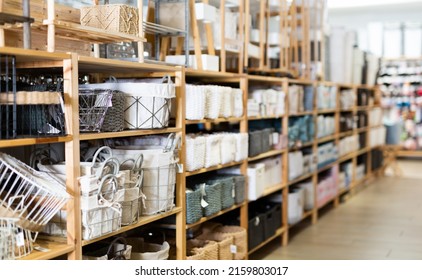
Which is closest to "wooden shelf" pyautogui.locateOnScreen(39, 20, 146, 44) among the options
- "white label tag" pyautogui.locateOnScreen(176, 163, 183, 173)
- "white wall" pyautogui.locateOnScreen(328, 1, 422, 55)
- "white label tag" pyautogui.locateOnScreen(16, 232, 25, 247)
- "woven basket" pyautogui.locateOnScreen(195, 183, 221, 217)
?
"white label tag" pyautogui.locateOnScreen(176, 163, 183, 173)

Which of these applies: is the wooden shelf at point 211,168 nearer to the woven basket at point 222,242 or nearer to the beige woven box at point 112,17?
the woven basket at point 222,242

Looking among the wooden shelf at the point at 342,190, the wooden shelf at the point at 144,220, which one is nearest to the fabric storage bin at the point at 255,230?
the wooden shelf at the point at 144,220

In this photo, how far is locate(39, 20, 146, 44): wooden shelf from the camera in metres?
2.72

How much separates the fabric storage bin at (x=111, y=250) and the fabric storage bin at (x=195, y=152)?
2.19ft

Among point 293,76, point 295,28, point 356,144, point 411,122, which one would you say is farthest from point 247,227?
point 411,122

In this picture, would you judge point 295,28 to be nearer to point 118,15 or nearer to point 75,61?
point 118,15

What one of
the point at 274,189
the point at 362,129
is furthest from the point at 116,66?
the point at 362,129

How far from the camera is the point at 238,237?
14.3 feet

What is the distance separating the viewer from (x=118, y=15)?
3094mm

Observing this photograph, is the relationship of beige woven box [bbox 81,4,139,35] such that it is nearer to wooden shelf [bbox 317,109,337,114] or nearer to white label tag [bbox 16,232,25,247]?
white label tag [bbox 16,232,25,247]

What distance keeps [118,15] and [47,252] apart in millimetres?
1279

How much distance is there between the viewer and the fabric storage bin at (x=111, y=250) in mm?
3209

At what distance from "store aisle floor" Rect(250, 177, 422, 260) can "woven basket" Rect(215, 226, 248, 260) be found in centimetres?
55

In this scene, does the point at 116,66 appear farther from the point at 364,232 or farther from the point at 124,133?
the point at 364,232
